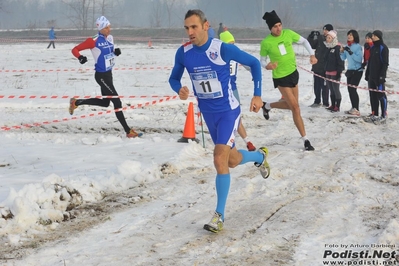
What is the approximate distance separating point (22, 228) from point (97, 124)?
631cm

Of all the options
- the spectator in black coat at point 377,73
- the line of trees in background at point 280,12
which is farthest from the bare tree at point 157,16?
the spectator in black coat at point 377,73

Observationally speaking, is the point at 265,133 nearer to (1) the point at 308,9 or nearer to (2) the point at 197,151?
(2) the point at 197,151

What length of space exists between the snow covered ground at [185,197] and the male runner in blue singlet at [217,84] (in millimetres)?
624

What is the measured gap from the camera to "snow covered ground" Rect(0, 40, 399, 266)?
4.81 metres

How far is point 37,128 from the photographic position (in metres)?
11.2

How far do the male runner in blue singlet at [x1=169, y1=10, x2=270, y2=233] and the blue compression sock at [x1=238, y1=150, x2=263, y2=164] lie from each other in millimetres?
299

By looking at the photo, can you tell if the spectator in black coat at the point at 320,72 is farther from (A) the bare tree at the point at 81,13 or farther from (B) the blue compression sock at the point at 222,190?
(A) the bare tree at the point at 81,13

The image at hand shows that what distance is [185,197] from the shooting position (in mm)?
6516

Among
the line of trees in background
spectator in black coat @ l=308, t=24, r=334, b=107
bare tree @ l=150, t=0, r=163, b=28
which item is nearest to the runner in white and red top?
spectator in black coat @ l=308, t=24, r=334, b=107

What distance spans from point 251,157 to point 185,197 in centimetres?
92

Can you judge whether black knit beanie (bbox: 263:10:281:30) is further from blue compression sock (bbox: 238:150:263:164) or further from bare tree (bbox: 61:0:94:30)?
bare tree (bbox: 61:0:94:30)

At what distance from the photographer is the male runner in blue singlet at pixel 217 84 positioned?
5.55 m

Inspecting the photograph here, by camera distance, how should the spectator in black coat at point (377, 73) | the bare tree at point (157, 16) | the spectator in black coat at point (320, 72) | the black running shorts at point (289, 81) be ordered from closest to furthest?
the black running shorts at point (289, 81) < the spectator in black coat at point (377, 73) < the spectator in black coat at point (320, 72) < the bare tree at point (157, 16)

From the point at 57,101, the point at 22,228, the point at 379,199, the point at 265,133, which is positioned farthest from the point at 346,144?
the point at 57,101
